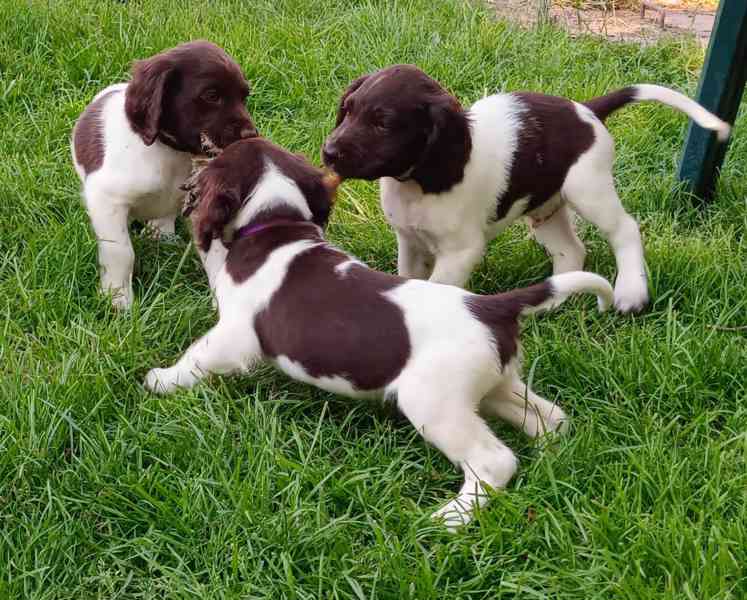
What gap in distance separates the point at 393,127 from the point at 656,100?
4.39 feet

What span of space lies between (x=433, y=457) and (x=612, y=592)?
2.75 feet

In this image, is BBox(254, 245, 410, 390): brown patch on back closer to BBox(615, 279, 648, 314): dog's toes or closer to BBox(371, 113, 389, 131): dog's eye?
BBox(371, 113, 389, 131): dog's eye

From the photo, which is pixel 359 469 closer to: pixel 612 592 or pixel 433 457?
pixel 433 457

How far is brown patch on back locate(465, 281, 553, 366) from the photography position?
10.1ft

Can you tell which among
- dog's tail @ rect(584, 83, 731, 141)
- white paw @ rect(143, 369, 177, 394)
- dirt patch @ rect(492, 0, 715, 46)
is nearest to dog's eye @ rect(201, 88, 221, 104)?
white paw @ rect(143, 369, 177, 394)

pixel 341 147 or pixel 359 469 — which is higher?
pixel 341 147

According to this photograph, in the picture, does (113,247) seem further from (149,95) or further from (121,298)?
(149,95)

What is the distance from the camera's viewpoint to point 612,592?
8.42ft

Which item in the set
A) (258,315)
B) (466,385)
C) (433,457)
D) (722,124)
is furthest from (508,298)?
(722,124)

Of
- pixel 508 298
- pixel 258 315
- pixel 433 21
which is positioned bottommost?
pixel 433 21

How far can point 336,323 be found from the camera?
10.3ft

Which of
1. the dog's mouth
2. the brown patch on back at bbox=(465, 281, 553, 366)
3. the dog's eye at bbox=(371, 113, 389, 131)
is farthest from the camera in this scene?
the dog's eye at bbox=(371, 113, 389, 131)

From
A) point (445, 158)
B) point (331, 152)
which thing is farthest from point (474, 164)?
point (331, 152)

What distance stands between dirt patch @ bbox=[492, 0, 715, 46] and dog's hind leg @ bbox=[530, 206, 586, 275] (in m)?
2.79
